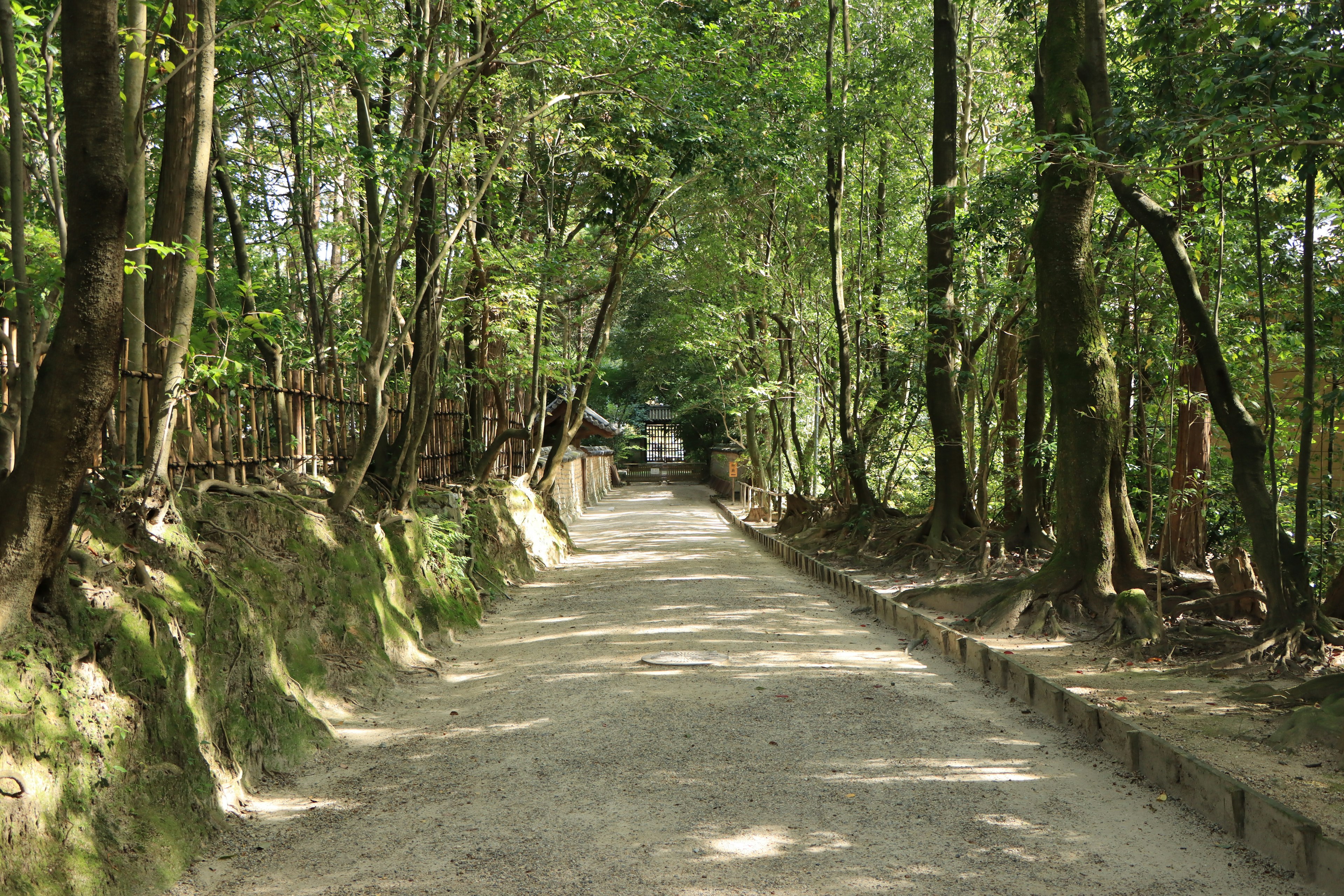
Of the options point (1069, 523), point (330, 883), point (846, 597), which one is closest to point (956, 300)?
point (846, 597)

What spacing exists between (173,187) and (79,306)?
2.96 m

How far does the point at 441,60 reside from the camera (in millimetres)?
9594

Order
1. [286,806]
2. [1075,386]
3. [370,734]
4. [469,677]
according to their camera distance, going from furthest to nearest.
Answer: [1075,386]
[469,677]
[370,734]
[286,806]

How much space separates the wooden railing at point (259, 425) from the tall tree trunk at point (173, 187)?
0.23 metres

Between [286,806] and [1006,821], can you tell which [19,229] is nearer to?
[286,806]

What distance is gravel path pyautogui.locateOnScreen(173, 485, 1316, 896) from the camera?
11.5ft

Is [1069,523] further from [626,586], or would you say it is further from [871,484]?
[871,484]

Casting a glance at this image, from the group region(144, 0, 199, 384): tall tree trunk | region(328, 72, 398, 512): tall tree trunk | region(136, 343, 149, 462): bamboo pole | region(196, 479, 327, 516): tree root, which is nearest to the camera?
region(136, 343, 149, 462): bamboo pole

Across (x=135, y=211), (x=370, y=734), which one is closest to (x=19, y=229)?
(x=135, y=211)

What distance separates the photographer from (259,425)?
275 inches

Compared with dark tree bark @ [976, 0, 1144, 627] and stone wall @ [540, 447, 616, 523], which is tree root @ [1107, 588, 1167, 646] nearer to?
dark tree bark @ [976, 0, 1144, 627]

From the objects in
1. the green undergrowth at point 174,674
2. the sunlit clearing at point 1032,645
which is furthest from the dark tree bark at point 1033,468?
the green undergrowth at point 174,674

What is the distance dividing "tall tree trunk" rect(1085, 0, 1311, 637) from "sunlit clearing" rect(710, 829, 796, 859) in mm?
4026

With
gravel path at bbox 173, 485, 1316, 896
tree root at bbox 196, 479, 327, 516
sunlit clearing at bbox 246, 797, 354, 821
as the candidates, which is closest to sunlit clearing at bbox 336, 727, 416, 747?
gravel path at bbox 173, 485, 1316, 896
